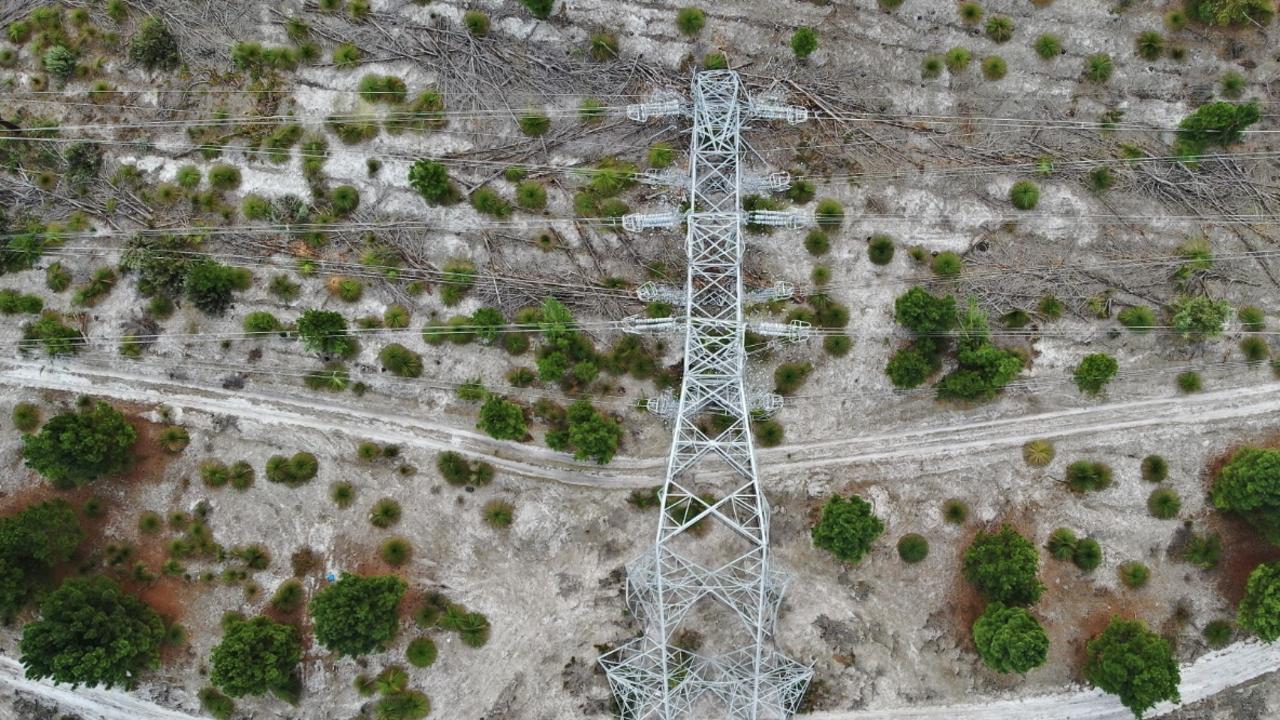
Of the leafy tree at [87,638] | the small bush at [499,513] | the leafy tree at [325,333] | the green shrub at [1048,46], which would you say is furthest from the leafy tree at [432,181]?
the green shrub at [1048,46]

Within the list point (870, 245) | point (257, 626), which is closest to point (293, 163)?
point (257, 626)

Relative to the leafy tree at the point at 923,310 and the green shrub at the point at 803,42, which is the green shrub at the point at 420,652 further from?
the green shrub at the point at 803,42

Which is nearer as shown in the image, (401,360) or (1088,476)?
(1088,476)

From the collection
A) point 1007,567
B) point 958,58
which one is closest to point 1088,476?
point 1007,567

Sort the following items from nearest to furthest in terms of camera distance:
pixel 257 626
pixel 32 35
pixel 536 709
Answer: pixel 257 626
pixel 536 709
pixel 32 35

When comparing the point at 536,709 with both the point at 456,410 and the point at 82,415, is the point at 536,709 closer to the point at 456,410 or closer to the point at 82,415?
the point at 456,410

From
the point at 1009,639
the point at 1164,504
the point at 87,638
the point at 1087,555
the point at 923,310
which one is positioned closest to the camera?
the point at 87,638

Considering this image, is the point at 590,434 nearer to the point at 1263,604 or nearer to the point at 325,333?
the point at 325,333
